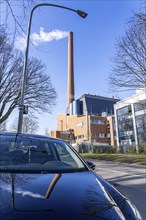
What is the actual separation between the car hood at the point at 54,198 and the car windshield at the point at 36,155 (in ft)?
0.99

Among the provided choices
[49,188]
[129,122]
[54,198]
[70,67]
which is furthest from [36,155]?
[70,67]

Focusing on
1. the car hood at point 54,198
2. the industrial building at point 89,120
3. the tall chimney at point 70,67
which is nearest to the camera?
the car hood at point 54,198

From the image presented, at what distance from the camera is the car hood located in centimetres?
185

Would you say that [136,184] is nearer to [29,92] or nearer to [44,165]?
[44,165]

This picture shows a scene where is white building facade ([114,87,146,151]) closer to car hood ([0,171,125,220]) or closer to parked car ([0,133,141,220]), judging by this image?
parked car ([0,133,141,220])

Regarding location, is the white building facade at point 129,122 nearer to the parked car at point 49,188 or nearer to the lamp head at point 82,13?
the lamp head at point 82,13

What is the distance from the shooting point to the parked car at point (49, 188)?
1897mm

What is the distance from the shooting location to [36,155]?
3.51m

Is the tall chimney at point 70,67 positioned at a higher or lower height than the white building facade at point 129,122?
→ higher

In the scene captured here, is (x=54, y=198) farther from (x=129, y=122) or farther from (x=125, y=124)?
(x=125, y=124)

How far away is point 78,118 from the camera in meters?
85.8

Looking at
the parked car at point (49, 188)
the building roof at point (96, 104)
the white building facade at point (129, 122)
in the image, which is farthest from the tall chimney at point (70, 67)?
the parked car at point (49, 188)

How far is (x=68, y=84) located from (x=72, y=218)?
229 ft

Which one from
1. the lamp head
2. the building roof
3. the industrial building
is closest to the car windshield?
the lamp head
